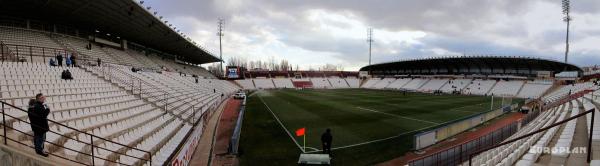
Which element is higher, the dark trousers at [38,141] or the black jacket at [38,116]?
the black jacket at [38,116]

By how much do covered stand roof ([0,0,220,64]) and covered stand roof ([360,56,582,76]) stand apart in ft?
214

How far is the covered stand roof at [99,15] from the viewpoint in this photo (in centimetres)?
2467

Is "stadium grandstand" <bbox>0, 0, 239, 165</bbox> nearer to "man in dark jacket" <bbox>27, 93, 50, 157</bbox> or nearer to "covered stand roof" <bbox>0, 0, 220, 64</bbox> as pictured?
"covered stand roof" <bbox>0, 0, 220, 64</bbox>

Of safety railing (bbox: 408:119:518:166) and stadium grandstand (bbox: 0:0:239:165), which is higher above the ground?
stadium grandstand (bbox: 0:0:239:165)

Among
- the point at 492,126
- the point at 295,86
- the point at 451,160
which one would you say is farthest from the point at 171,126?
the point at 295,86

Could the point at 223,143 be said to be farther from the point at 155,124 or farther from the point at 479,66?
the point at 479,66

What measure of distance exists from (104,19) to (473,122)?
3523 cm

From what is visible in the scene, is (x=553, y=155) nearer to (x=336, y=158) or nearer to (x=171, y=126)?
(x=336, y=158)

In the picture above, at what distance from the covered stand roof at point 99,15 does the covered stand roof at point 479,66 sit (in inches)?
2566

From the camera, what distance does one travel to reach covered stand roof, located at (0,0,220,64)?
971 inches

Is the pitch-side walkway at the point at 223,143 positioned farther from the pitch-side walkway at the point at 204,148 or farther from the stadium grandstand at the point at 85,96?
the stadium grandstand at the point at 85,96

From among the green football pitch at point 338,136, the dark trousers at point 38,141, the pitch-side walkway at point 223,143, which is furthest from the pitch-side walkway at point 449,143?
the dark trousers at point 38,141

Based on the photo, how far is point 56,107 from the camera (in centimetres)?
998

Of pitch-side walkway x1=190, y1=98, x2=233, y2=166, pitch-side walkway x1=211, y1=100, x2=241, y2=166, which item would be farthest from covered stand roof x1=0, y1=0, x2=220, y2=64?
pitch-side walkway x1=190, y1=98, x2=233, y2=166
